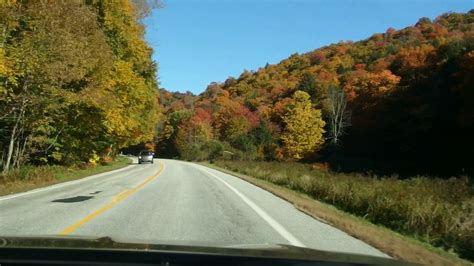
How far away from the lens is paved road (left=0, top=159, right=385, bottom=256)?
10.4 meters

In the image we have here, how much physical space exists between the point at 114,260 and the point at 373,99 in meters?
81.9

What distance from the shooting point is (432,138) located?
206ft

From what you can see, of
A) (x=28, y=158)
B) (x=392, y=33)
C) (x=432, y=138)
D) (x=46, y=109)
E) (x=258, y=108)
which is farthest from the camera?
(x=392, y=33)

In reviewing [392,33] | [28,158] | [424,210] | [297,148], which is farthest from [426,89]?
[392,33]

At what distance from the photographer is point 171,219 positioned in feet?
42.7

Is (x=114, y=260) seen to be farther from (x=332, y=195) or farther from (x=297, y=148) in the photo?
(x=297, y=148)

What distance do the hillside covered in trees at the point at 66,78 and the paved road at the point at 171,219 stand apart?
731 centimetres

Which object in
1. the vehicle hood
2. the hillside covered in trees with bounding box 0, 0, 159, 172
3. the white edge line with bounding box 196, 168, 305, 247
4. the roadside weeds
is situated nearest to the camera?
the vehicle hood

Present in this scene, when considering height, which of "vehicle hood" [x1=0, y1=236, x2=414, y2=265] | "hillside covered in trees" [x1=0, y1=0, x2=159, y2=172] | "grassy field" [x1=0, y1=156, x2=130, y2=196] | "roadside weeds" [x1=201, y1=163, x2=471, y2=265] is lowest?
"roadside weeds" [x1=201, y1=163, x2=471, y2=265]

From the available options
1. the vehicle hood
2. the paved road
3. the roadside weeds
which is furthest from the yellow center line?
the vehicle hood

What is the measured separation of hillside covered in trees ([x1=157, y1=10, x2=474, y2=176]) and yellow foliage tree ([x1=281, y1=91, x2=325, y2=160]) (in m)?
0.17

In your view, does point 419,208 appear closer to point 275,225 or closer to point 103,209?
point 275,225

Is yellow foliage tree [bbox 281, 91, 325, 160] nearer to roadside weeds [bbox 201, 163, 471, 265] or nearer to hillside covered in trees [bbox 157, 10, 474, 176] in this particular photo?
hillside covered in trees [bbox 157, 10, 474, 176]

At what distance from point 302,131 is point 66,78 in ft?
229
